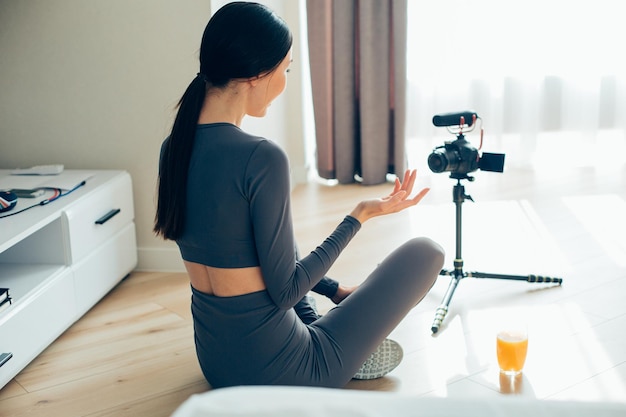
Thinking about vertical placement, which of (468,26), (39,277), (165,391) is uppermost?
(468,26)

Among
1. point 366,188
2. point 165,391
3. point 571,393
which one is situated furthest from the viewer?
point 366,188

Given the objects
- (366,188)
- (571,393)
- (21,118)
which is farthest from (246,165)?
(366,188)

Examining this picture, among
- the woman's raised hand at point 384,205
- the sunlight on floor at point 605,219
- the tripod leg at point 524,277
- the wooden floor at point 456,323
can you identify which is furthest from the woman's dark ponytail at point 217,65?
the sunlight on floor at point 605,219

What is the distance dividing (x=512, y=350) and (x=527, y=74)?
7.74 ft

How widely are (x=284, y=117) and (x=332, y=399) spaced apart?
306cm

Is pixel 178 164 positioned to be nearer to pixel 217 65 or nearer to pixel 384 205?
pixel 217 65

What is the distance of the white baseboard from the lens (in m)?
2.71

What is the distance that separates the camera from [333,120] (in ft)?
12.4

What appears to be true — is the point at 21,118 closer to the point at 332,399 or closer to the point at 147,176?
the point at 147,176

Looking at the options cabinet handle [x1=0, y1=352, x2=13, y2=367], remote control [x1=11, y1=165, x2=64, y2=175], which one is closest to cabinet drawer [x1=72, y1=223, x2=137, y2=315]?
remote control [x1=11, y1=165, x2=64, y2=175]

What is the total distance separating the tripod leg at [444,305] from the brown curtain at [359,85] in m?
1.36

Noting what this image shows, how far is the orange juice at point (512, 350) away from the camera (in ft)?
6.00

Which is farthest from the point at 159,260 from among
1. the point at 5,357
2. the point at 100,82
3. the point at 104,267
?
the point at 5,357

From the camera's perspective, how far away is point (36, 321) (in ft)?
6.70
